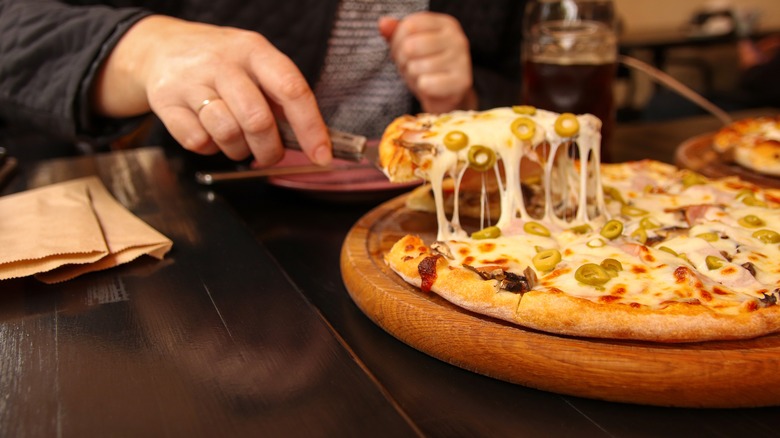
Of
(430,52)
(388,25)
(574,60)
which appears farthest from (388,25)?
(574,60)

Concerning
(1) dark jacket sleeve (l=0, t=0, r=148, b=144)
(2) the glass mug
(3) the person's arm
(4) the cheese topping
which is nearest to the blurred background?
(2) the glass mug

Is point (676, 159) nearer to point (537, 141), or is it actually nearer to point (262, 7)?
point (537, 141)

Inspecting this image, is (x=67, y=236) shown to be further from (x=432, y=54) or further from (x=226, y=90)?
(x=432, y=54)

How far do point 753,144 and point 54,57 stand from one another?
1587 mm

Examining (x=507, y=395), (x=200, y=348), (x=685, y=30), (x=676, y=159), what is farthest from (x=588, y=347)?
(x=685, y=30)

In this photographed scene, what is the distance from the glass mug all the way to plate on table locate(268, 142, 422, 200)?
0.46 meters

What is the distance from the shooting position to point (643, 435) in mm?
723

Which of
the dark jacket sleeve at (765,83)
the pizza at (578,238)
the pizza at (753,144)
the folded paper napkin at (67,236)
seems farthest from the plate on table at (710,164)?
the dark jacket sleeve at (765,83)

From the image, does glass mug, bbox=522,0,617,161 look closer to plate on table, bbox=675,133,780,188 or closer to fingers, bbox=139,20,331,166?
plate on table, bbox=675,133,780,188

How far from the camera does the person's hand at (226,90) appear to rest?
124 centimetres

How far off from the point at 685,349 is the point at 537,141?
52cm

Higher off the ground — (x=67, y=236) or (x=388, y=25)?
(x=388, y=25)

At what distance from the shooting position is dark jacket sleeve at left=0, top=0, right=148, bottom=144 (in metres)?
1.43

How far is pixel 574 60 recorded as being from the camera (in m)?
1.74
